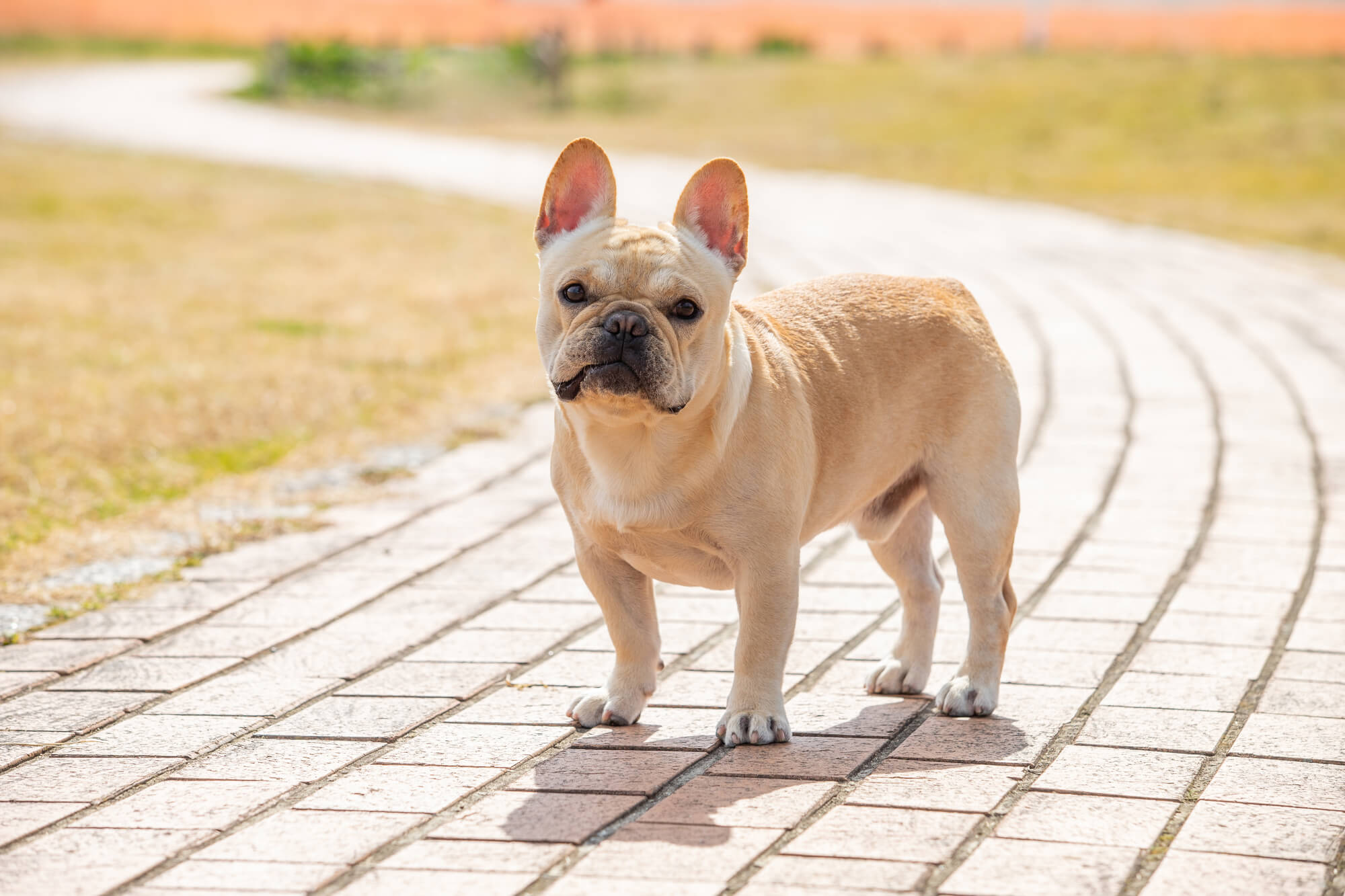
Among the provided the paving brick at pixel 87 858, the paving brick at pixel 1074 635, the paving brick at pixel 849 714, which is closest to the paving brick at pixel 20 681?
the paving brick at pixel 87 858

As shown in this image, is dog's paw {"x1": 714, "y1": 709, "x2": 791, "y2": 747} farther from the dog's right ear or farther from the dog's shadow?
the dog's right ear

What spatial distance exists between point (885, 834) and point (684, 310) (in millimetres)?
1268

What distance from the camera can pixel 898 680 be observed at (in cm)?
415

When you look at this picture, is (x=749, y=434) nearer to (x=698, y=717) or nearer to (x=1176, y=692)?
(x=698, y=717)

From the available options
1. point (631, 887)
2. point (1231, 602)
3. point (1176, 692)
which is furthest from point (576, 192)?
point (1231, 602)

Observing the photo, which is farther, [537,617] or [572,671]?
[537,617]

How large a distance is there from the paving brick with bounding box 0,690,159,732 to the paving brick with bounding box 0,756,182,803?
0.23 meters

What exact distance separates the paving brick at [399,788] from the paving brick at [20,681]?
1.15 meters

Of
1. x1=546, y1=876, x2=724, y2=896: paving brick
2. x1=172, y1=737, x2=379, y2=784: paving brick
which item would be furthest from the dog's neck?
x1=546, y1=876, x2=724, y2=896: paving brick

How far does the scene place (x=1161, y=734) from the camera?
3781 mm

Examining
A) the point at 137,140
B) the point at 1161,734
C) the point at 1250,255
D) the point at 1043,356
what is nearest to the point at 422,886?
the point at 1161,734

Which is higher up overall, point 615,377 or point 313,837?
point 615,377

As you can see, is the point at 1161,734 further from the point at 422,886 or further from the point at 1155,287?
the point at 1155,287

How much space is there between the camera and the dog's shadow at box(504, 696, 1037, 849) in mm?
3283
